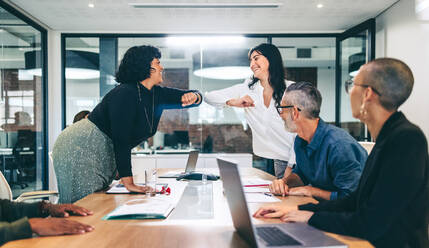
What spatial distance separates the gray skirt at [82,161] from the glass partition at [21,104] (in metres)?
2.69

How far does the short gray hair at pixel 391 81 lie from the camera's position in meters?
1.17

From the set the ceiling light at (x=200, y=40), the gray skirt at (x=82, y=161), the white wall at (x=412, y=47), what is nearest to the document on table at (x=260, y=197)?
the gray skirt at (x=82, y=161)

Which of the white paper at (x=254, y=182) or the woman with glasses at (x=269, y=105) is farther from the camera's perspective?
the woman with glasses at (x=269, y=105)

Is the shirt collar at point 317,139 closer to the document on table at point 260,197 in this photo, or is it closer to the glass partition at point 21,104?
the document on table at point 260,197

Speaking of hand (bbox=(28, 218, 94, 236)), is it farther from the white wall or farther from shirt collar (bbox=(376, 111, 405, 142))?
the white wall

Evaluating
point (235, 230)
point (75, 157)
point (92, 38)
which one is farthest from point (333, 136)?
point (92, 38)

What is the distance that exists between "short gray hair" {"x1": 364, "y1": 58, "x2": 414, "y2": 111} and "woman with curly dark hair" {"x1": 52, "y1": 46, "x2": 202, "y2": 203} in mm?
1342

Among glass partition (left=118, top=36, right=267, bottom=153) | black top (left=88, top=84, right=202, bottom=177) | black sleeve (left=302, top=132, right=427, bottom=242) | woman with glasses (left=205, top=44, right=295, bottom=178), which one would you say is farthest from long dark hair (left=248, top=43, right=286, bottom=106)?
glass partition (left=118, top=36, right=267, bottom=153)

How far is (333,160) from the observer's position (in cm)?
171

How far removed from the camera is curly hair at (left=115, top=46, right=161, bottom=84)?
2.14 metres

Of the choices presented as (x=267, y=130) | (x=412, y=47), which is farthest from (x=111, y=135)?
(x=412, y=47)

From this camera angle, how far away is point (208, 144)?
5.67 m

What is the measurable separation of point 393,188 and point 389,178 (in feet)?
0.11

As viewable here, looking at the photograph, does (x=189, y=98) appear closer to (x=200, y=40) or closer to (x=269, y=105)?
(x=269, y=105)
